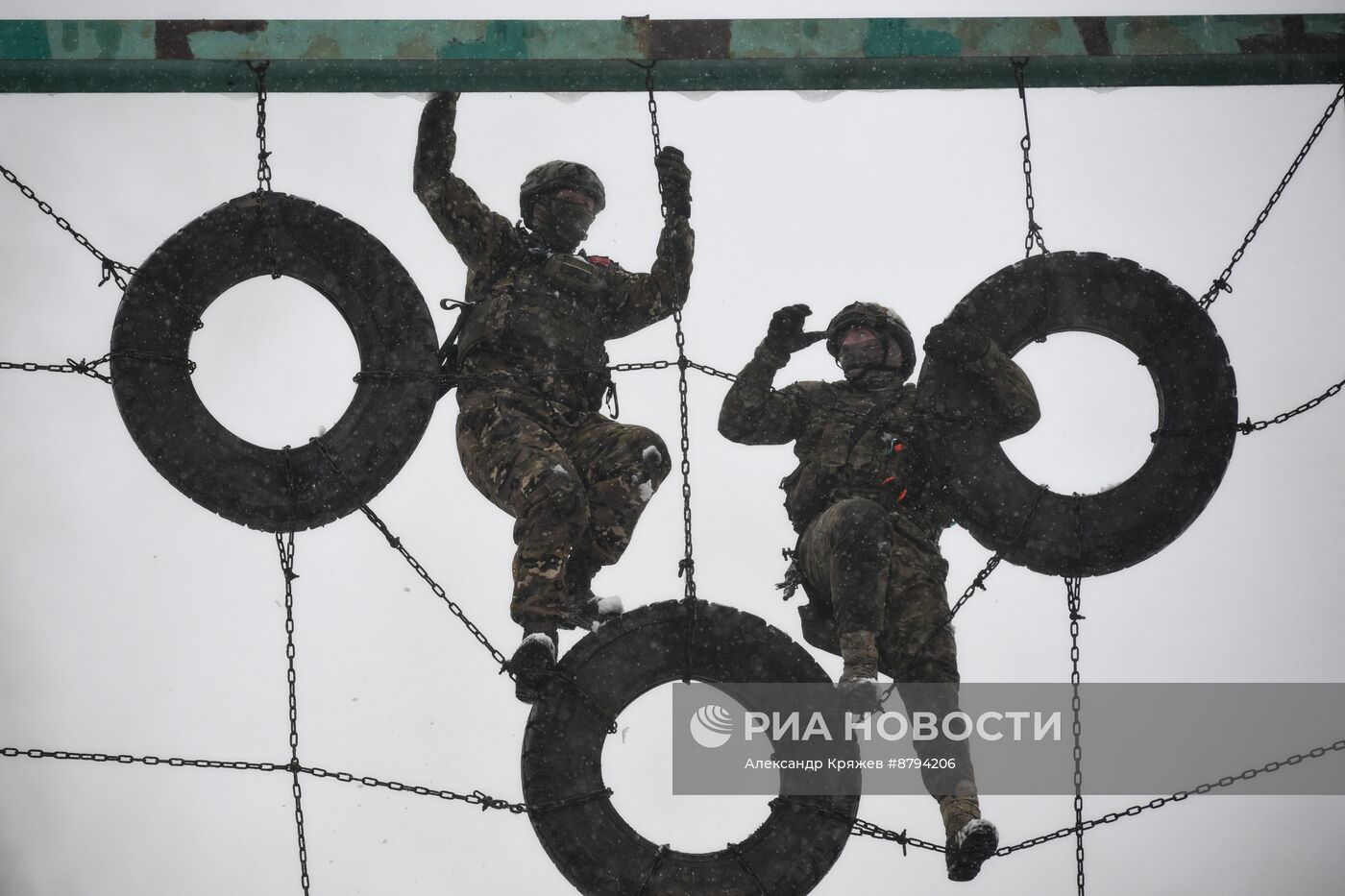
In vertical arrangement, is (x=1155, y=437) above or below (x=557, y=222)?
below

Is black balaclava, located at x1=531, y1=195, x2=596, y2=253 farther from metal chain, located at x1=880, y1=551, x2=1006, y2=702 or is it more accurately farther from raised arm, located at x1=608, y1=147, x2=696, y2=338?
metal chain, located at x1=880, y1=551, x2=1006, y2=702

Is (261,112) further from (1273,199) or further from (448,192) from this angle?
(1273,199)

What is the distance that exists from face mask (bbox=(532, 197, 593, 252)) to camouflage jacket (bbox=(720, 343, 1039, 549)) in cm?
103

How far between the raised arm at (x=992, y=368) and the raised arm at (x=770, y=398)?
0.58 m

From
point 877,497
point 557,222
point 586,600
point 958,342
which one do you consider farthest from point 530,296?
point 958,342

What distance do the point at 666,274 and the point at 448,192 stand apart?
102 cm

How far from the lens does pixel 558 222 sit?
902 cm

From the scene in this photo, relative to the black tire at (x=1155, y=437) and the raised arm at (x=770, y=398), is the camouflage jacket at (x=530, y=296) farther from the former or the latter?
the black tire at (x=1155, y=437)

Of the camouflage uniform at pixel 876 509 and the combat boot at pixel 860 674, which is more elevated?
the camouflage uniform at pixel 876 509

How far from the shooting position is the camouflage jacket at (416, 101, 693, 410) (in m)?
8.66

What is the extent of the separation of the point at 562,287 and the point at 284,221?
1.24 m

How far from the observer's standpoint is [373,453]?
8.48 meters

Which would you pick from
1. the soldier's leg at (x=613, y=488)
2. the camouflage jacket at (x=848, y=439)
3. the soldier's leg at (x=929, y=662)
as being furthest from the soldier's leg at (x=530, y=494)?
the soldier's leg at (x=929, y=662)

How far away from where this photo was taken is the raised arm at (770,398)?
28.3ft
